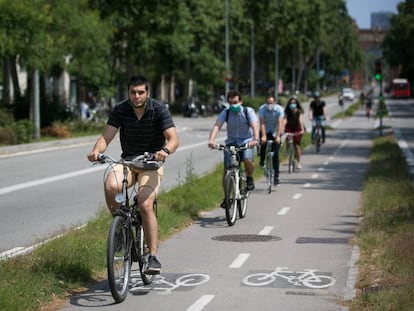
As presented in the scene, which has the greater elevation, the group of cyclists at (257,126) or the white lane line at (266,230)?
the group of cyclists at (257,126)

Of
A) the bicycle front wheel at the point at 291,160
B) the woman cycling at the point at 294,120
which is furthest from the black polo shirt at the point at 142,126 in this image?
the woman cycling at the point at 294,120

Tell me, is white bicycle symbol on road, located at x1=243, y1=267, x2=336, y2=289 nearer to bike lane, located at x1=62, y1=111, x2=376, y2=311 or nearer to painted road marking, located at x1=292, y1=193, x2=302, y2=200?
bike lane, located at x1=62, y1=111, x2=376, y2=311

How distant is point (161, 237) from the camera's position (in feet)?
37.0

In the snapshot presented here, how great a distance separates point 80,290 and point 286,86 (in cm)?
12547

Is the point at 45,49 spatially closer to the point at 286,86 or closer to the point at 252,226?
the point at 252,226

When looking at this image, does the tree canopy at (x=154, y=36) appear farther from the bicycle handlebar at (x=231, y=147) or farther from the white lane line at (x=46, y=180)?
the bicycle handlebar at (x=231, y=147)

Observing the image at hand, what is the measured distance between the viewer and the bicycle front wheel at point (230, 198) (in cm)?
1247

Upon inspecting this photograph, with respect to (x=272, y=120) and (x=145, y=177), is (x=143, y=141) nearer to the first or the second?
(x=145, y=177)

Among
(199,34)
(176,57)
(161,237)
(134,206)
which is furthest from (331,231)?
(199,34)

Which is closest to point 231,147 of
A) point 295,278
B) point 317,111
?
point 295,278

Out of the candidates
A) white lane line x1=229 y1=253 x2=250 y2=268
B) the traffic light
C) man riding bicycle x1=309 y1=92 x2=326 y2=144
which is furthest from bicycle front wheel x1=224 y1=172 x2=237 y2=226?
the traffic light

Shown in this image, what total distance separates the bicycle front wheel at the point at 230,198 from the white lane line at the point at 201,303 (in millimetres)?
4619

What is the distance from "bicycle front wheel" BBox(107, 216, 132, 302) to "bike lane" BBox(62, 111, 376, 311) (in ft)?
0.42

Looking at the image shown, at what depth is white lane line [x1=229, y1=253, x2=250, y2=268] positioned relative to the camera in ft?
31.0
